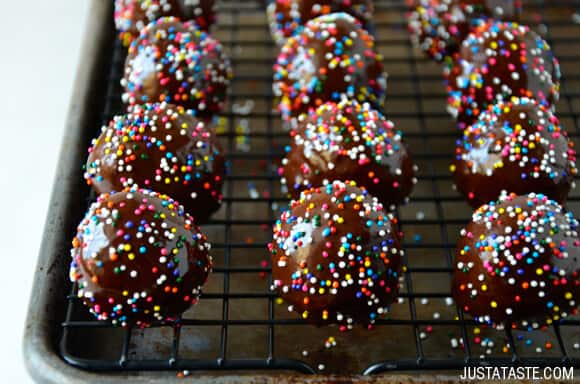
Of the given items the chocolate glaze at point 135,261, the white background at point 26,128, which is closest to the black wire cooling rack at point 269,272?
the chocolate glaze at point 135,261

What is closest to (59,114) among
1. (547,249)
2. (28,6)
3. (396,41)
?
(28,6)

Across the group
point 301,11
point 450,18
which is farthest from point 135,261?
point 450,18

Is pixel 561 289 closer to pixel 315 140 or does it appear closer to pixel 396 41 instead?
pixel 315 140

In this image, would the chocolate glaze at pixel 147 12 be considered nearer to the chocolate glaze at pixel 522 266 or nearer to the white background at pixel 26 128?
the white background at pixel 26 128

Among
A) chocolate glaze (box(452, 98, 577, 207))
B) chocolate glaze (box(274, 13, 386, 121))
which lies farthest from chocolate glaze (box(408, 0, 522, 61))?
chocolate glaze (box(452, 98, 577, 207))

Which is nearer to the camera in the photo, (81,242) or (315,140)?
(81,242)
